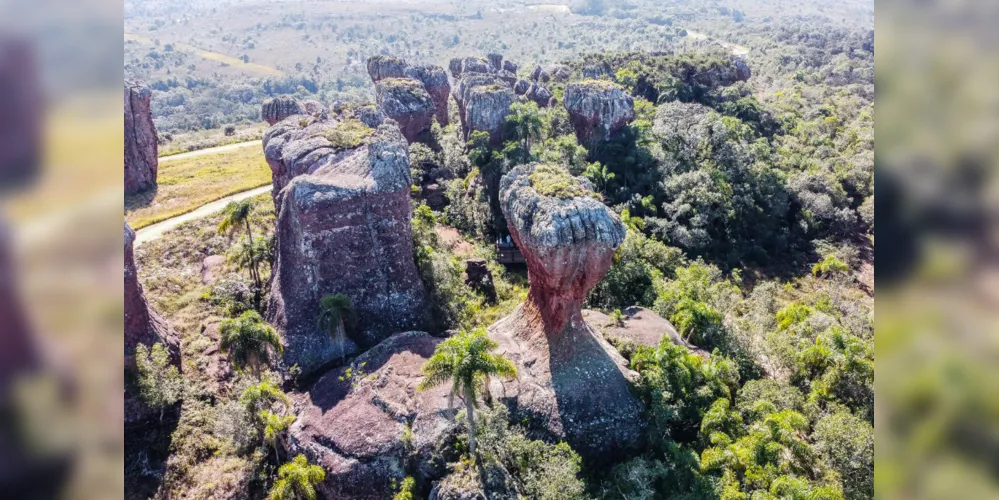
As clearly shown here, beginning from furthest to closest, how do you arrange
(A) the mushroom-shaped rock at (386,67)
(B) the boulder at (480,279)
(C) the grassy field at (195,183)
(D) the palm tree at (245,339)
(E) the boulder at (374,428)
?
(A) the mushroom-shaped rock at (386,67)
(C) the grassy field at (195,183)
(B) the boulder at (480,279)
(D) the palm tree at (245,339)
(E) the boulder at (374,428)

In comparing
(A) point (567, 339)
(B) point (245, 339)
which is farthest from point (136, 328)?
(A) point (567, 339)

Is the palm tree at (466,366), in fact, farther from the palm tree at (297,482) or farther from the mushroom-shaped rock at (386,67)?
the mushroom-shaped rock at (386,67)

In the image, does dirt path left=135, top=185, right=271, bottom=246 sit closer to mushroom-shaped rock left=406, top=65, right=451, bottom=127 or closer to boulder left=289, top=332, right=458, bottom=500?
mushroom-shaped rock left=406, top=65, right=451, bottom=127

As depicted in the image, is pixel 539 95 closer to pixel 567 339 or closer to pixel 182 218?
pixel 182 218

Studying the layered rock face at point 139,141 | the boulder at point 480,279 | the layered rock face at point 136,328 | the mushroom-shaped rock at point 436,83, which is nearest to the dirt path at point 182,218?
the layered rock face at point 139,141
